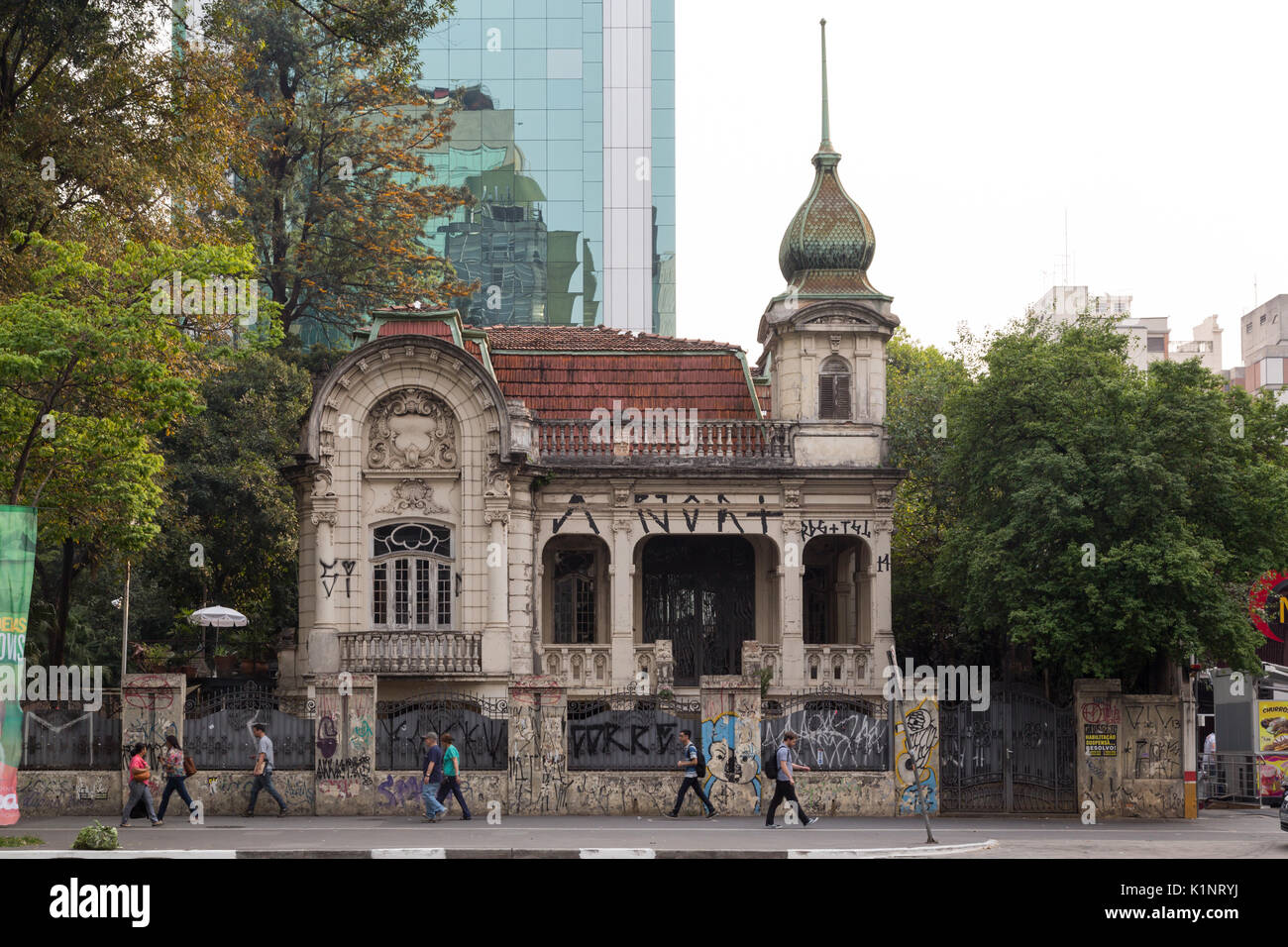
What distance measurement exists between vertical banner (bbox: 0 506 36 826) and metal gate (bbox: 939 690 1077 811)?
1634cm

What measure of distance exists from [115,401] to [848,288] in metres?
17.2

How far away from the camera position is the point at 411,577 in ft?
113

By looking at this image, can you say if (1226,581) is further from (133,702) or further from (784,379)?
(133,702)

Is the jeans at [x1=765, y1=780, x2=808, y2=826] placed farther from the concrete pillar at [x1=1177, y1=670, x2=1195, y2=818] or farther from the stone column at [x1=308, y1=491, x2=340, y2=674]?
the stone column at [x1=308, y1=491, x2=340, y2=674]

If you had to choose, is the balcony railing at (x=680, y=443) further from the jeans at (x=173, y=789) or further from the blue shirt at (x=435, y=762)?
the jeans at (x=173, y=789)

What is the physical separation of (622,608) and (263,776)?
34.6 feet

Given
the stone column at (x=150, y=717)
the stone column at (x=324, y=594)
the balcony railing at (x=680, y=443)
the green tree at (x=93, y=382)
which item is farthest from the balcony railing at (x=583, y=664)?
the stone column at (x=150, y=717)

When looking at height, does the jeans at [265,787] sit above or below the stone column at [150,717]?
below

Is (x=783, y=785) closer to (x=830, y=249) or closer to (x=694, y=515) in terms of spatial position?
(x=694, y=515)

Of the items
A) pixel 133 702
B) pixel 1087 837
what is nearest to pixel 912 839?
pixel 1087 837

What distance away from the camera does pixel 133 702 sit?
28312 millimetres

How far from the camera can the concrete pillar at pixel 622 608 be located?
35750mm

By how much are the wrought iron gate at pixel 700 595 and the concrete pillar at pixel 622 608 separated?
2611mm

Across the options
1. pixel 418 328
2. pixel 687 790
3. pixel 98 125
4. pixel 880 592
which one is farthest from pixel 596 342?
pixel 687 790
